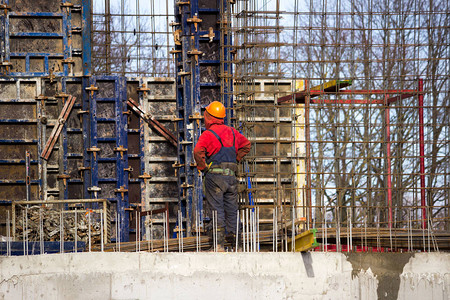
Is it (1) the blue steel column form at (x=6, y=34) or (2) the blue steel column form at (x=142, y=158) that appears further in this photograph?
(2) the blue steel column form at (x=142, y=158)

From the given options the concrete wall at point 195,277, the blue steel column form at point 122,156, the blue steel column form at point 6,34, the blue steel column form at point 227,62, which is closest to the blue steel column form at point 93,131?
the blue steel column form at point 122,156

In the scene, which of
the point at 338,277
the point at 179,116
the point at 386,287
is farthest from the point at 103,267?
the point at 179,116

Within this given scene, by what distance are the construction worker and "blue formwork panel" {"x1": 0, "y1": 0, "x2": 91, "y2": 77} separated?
5.50 meters

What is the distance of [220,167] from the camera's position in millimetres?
11211

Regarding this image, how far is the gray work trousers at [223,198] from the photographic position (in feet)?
36.6

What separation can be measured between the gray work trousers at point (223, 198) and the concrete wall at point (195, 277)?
1.31 meters

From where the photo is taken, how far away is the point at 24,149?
1574 cm

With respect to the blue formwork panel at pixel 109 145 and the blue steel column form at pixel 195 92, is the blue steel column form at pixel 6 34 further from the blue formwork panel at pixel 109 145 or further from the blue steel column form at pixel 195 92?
the blue steel column form at pixel 195 92

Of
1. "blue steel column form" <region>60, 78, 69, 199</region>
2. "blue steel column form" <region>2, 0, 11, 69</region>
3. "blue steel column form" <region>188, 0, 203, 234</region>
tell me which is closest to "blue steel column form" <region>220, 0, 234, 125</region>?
"blue steel column form" <region>188, 0, 203, 234</region>

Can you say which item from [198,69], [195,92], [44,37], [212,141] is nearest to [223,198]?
[212,141]

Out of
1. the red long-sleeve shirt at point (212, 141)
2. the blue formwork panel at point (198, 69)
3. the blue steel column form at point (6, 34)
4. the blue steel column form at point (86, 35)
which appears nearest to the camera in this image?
the red long-sleeve shirt at point (212, 141)

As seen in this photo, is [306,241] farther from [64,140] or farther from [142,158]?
[64,140]

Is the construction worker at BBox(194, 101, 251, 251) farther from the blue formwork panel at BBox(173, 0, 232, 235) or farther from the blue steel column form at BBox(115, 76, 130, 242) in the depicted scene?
the blue steel column form at BBox(115, 76, 130, 242)

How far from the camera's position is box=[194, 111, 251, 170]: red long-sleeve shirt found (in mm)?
11073
